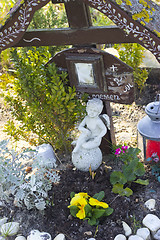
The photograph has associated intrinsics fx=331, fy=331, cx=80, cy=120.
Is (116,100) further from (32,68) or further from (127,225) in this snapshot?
(127,225)

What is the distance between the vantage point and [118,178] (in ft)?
9.64

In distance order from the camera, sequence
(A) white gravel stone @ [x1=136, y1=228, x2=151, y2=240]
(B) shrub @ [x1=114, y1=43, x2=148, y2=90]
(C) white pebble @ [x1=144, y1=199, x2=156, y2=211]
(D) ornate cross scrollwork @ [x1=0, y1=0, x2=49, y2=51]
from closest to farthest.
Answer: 1. (D) ornate cross scrollwork @ [x1=0, y1=0, x2=49, y2=51]
2. (A) white gravel stone @ [x1=136, y1=228, x2=151, y2=240]
3. (C) white pebble @ [x1=144, y1=199, x2=156, y2=211]
4. (B) shrub @ [x1=114, y1=43, x2=148, y2=90]

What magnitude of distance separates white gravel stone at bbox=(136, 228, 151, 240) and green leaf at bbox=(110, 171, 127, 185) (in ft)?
1.42

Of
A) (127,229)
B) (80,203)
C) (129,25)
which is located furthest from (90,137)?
(129,25)

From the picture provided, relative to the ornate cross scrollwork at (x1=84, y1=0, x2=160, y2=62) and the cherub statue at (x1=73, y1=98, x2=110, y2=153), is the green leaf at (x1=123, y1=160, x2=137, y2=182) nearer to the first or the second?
the cherub statue at (x1=73, y1=98, x2=110, y2=153)

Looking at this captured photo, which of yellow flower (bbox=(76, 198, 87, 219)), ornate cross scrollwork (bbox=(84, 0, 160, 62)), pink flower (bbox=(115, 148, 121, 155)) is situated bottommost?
yellow flower (bbox=(76, 198, 87, 219))

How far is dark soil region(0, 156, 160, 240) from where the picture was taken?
268 centimetres

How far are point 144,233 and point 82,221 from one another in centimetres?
51

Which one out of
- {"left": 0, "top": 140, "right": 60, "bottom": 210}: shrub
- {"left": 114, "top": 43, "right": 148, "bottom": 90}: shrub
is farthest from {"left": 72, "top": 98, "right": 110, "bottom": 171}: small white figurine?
{"left": 114, "top": 43, "right": 148, "bottom": 90}: shrub

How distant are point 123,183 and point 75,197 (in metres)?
0.46

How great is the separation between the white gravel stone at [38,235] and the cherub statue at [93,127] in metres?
0.81

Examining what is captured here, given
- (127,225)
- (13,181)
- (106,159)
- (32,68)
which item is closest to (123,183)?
(127,225)

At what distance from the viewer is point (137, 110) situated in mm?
4230

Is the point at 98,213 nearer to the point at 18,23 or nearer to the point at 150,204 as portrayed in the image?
the point at 150,204
